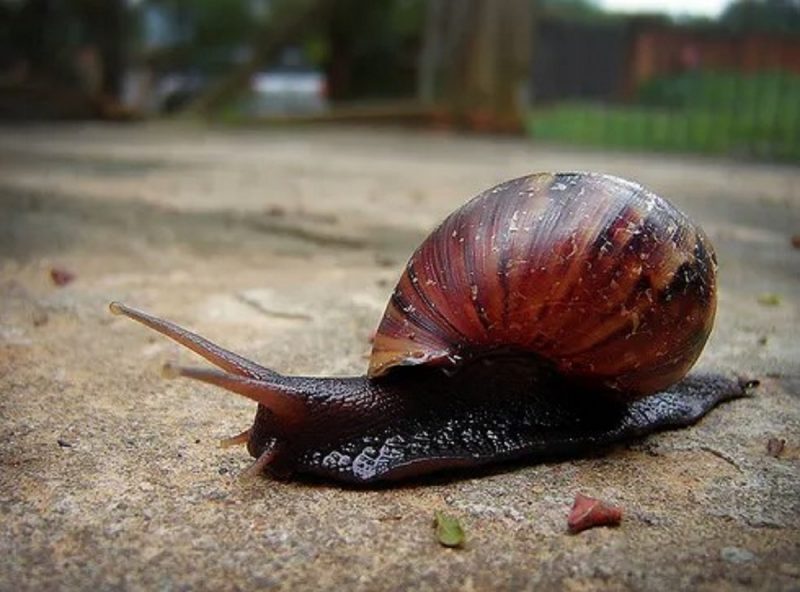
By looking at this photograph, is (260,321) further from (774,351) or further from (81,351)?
(774,351)

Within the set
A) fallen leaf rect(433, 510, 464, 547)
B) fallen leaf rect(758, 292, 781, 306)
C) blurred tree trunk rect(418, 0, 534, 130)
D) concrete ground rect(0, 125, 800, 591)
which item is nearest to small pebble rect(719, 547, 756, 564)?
concrete ground rect(0, 125, 800, 591)

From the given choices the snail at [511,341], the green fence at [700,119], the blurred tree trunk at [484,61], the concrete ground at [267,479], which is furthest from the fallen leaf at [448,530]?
the blurred tree trunk at [484,61]

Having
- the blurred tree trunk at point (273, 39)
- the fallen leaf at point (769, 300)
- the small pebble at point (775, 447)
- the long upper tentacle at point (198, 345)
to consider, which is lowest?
the fallen leaf at point (769, 300)

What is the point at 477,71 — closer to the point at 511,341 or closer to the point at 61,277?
the point at 61,277

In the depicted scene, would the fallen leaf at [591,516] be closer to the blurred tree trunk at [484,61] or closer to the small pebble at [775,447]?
the small pebble at [775,447]

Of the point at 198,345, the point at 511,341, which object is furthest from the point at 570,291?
the point at 198,345

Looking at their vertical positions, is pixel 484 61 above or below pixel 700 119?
above
